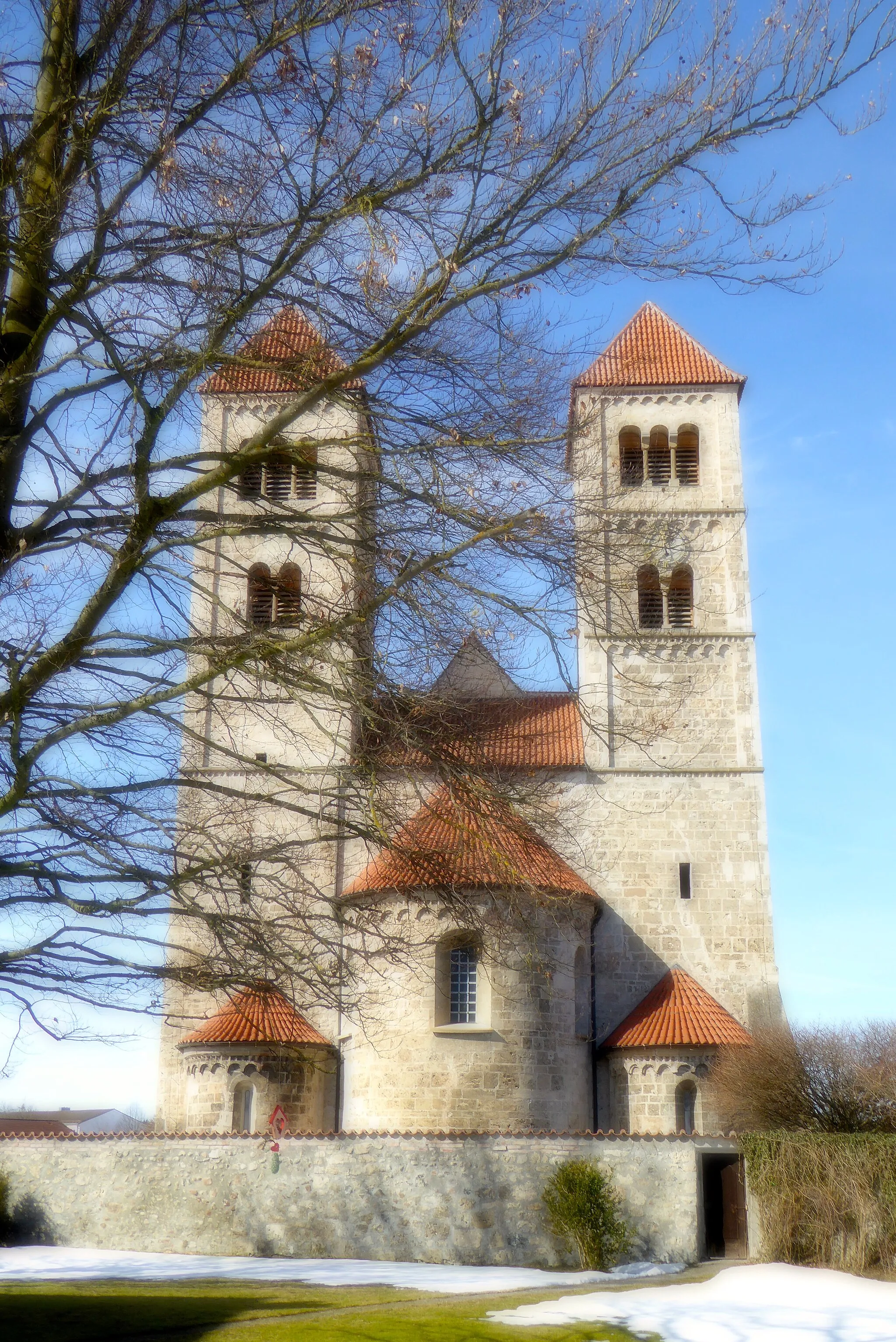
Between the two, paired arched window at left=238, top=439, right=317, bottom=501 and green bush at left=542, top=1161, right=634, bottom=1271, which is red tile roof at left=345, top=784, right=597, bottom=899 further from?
green bush at left=542, top=1161, right=634, bottom=1271

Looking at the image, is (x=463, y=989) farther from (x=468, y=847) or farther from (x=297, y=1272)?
(x=468, y=847)

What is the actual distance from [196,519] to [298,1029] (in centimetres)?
1480

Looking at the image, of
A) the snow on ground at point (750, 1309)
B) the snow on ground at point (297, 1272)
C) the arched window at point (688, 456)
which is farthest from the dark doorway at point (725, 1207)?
the arched window at point (688, 456)

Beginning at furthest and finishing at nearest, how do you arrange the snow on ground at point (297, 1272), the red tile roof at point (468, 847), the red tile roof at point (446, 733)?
the snow on ground at point (297, 1272)
the red tile roof at point (468, 847)
the red tile roof at point (446, 733)

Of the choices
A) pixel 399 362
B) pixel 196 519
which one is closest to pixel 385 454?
pixel 399 362

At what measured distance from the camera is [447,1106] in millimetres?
18766

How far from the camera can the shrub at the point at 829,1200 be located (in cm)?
1534

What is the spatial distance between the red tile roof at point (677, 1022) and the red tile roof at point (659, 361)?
12.1 m

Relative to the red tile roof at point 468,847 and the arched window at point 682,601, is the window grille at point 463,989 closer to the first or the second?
the arched window at point 682,601

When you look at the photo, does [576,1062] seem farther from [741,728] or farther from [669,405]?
[669,405]

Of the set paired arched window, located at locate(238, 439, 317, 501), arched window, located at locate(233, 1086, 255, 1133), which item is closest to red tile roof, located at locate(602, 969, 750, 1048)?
arched window, located at locate(233, 1086, 255, 1133)

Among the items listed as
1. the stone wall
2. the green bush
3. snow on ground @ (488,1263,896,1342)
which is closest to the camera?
snow on ground @ (488,1263,896,1342)

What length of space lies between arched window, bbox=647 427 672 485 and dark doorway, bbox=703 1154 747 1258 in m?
13.9

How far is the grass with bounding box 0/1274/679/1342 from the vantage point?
406 inches
